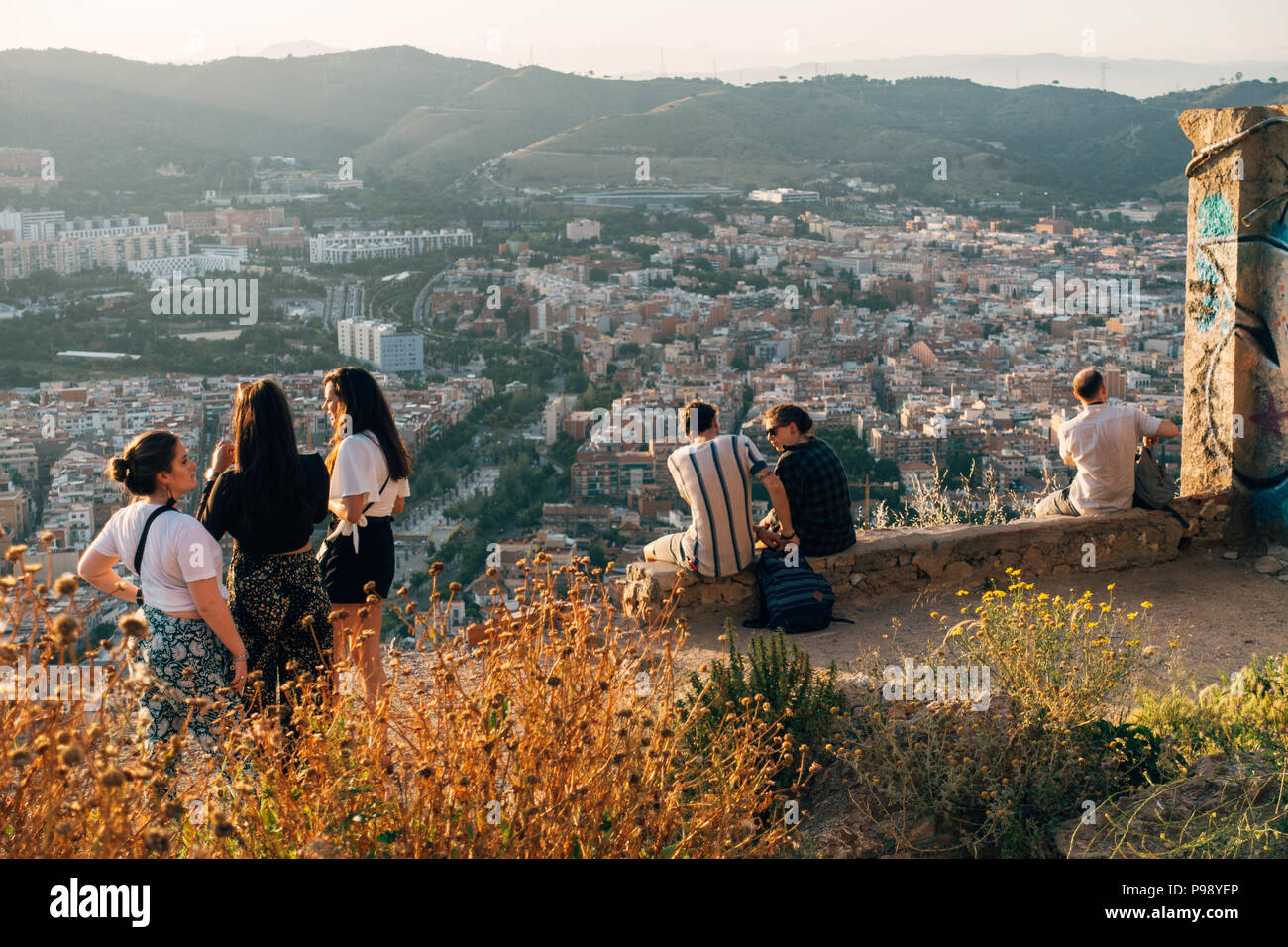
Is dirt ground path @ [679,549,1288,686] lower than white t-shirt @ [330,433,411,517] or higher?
lower

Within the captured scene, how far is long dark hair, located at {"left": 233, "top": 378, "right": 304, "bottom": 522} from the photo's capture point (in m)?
2.53

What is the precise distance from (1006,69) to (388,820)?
97.9 metres

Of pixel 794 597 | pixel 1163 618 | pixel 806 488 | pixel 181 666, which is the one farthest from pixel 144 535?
pixel 1163 618

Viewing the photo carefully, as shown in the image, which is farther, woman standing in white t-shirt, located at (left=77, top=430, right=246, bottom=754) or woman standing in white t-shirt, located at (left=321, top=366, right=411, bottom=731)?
woman standing in white t-shirt, located at (left=321, top=366, right=411, bottom=731)

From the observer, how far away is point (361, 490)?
289 cm

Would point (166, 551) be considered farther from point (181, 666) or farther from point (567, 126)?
point (567, 126)

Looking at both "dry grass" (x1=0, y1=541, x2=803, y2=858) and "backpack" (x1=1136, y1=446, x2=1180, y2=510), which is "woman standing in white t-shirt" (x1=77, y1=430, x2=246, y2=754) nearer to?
"dry grass" (x1=0, y1=541, x2=803, y2=858)

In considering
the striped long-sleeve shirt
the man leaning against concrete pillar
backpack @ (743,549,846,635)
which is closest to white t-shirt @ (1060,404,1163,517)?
the man leaning against concrete pillar

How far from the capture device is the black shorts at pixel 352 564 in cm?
292

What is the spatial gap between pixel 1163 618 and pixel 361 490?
2.93m

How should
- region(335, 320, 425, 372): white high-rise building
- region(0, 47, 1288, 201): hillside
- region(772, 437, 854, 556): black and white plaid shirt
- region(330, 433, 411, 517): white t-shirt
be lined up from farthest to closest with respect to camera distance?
region(0, 47, 1288, 201): hillside → region(335, 320, 425, 372): white high-rise building → region(772, 437, 854, 556): black and white plaid shirt → region(330, 433, 411, 517): white t-shirt

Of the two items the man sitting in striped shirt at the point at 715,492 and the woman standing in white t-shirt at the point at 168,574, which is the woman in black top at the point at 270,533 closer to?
the woman standing in white t-shirt at the point at 168,574

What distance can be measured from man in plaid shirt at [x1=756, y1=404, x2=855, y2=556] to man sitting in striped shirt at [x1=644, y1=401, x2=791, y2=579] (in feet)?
0.29
